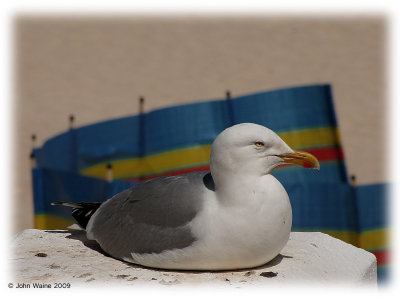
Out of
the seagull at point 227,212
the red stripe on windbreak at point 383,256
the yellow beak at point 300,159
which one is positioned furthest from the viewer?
the red stripe on windbreak at point 383,256

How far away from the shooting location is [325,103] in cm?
551

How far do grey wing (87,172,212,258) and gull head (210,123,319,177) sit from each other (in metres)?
0.21

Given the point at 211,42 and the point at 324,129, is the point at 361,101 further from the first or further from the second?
the point at 324,129

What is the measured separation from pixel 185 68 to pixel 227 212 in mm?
11886

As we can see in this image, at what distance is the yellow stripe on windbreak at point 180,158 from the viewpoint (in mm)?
5445

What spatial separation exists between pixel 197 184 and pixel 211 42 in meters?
13.7

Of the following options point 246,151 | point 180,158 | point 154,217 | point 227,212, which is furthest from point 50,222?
point 246,151

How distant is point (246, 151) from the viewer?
11.0 feet

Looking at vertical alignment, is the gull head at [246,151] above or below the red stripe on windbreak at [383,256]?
above

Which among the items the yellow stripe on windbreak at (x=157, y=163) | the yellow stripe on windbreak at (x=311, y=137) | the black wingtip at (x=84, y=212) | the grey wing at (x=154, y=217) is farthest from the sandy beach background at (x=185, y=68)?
the grey wing at (x=154, y=217)

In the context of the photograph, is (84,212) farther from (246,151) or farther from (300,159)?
(300,159)

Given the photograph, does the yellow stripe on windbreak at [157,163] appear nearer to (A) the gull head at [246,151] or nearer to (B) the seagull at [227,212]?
(B) the seagull at [227,212]

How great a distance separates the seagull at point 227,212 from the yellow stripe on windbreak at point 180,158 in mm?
1985

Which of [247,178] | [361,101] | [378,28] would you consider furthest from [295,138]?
[378,28]
